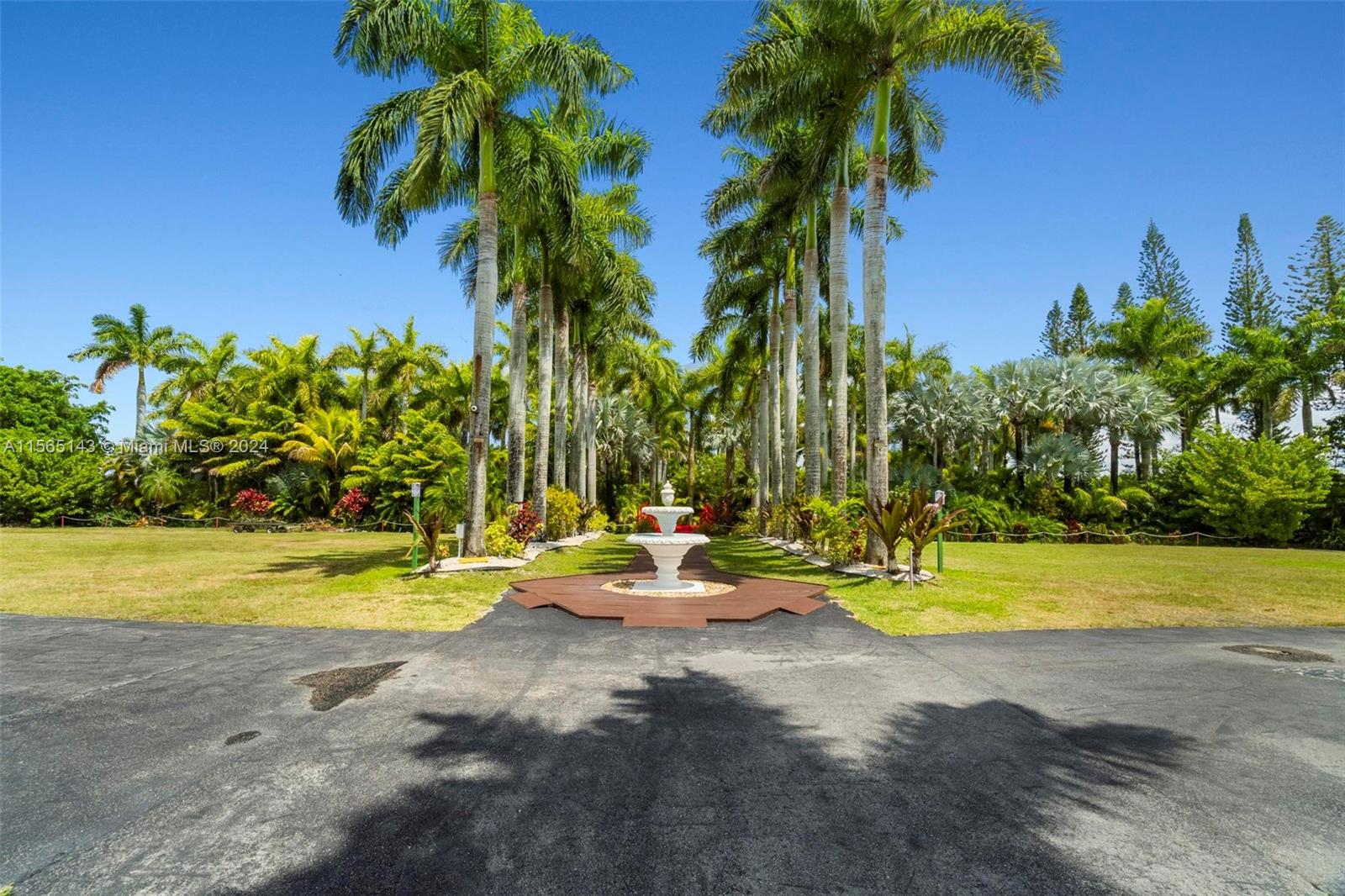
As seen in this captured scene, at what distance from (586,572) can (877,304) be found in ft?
29.7

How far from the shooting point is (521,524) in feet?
57.5

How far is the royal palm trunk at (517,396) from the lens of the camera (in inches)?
742

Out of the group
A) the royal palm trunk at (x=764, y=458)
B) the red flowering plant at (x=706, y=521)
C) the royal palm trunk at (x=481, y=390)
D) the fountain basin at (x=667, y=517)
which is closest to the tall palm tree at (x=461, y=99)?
the royal palm trunk at (x=481, y=390)

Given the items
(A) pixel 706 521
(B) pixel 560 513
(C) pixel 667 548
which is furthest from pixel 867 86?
(A) pixel 706 521

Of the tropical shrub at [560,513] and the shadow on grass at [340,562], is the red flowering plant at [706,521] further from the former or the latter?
the shadow on grass at [340,562]

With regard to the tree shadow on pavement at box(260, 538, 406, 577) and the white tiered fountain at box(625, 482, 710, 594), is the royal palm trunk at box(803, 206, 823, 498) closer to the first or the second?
the white tiered fountain at box(625, 482, 710, 594)

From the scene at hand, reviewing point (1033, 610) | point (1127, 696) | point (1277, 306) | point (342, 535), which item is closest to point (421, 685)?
point (1127, 696)

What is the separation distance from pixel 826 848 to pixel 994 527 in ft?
88.3

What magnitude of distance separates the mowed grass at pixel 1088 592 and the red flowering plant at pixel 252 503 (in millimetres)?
25134

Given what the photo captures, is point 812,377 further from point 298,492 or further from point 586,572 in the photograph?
point 298,492

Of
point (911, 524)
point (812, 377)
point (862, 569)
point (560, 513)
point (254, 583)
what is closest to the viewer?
point (254, 583)

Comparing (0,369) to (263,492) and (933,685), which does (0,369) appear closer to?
Result: (263,492)

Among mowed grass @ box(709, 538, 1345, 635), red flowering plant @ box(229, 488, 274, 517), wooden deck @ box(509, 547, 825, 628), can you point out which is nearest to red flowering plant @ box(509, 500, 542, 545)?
wooden deck @ box(509, 547, 825, 628)

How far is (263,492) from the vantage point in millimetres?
34312
